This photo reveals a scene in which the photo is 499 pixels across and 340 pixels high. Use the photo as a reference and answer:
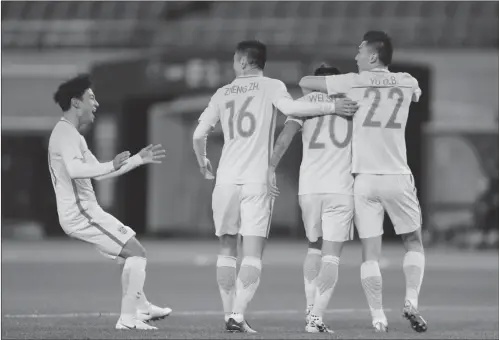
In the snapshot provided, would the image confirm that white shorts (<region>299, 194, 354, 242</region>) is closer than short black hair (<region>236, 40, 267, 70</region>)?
Yes

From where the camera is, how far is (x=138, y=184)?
106 feet

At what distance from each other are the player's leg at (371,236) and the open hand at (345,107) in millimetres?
518

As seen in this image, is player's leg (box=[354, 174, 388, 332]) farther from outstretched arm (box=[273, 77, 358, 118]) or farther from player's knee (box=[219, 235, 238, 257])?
player's knee (box=[219, 235, 238, 257])

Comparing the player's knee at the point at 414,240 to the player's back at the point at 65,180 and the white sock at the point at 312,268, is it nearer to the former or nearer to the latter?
the white sock at the point at 312,268

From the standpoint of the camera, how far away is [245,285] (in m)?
9.76

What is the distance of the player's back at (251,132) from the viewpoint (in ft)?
32.6

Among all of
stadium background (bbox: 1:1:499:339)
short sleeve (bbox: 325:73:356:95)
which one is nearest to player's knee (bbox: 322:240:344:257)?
short sleeve (bbox: 325:73:356:95)

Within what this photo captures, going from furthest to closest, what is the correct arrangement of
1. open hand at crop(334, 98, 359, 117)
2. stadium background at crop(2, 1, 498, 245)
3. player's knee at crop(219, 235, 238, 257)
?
stadium background at crop(2, 1, 498, 245)
player's knee at crop(219, 235, 238, 257)
open hand at crop(334, 98, 359, 117)

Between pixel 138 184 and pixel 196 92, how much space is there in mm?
3388

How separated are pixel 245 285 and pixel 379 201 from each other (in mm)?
1232

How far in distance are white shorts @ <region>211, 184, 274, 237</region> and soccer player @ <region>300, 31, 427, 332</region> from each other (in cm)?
71

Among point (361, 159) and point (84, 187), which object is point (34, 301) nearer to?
point (84, 187)

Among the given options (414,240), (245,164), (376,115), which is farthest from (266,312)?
(376,115)

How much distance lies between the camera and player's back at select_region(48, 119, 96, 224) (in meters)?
9.83
